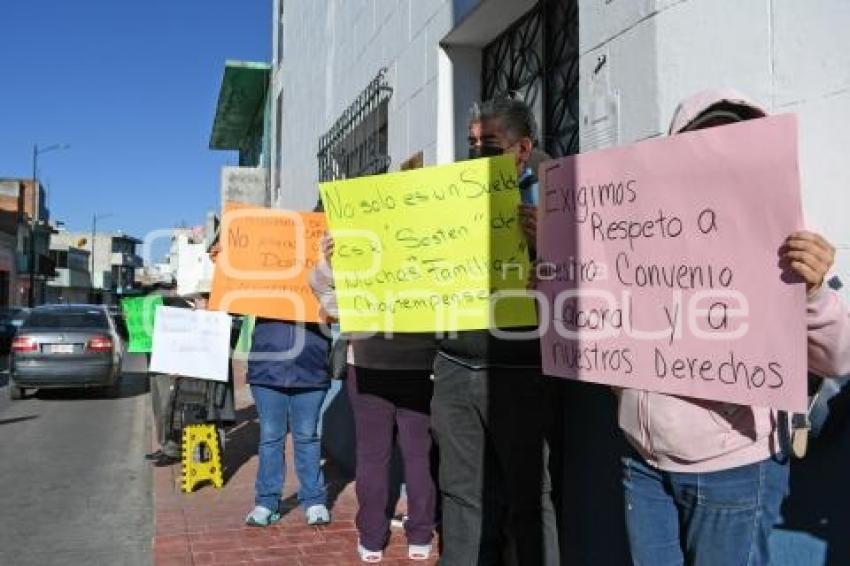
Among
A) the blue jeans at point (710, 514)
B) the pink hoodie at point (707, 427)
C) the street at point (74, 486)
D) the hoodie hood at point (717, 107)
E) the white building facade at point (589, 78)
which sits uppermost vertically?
the white building facade at point (589, 78)

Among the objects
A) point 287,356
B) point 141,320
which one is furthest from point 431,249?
point 141,320

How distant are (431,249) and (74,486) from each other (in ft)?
17.2

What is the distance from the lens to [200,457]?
21.1ft

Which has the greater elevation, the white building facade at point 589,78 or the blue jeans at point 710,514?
the white building facade at point 589,78

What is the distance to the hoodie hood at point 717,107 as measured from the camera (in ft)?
7.43

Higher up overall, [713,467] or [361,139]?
Answer: [361,139]

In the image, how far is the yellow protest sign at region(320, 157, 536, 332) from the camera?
305 centimetres

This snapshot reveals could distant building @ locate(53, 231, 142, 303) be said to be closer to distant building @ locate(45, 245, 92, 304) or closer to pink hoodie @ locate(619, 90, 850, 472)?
distant building @ locate(45, 245, 92, 304)

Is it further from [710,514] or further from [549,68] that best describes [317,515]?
[710,514]

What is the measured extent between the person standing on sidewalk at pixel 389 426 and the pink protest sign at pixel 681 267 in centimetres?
177

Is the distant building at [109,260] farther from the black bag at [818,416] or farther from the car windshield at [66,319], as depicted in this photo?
the black bag at [818,416]

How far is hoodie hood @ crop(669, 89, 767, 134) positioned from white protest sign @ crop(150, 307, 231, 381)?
4568mm

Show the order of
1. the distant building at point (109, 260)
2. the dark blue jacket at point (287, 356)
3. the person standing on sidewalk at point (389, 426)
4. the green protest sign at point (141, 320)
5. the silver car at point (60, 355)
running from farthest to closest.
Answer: the distant building at point (109, 260) → the silver car at point (60, 355) → the green protest sign at point (141, 320) → the dark blue jacket at point (287, 356) → the person standing on sidewalk at point (389, 426)

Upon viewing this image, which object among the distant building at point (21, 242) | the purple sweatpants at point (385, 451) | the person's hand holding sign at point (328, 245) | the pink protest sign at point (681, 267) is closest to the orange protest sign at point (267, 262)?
the purple sweatpants at point (385, 451)
